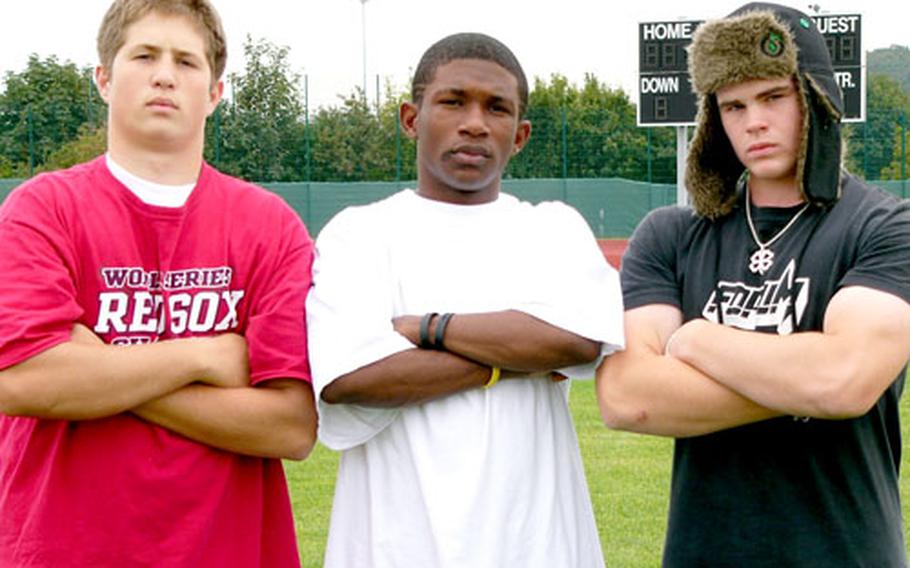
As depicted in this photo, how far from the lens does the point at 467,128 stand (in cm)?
329

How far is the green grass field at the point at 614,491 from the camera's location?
6785 millimetres

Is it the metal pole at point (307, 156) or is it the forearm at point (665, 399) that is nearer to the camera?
the forearm at point (665, 399)

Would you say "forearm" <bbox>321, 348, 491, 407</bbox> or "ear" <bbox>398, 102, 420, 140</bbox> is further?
"ear" <bbox>398, 102, 420, 140</bbox>

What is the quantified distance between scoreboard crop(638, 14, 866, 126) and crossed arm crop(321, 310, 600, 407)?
13.8 metres

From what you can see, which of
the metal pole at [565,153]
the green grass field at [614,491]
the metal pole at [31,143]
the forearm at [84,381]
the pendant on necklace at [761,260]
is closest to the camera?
the forearm at [84,381]

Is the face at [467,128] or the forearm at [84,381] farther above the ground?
the face at [467,128]

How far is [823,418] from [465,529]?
84 centimetres

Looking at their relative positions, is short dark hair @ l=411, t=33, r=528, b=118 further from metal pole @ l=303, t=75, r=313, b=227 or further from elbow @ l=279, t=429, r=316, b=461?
metal pole @ l=303, t=75, r=313, b=227

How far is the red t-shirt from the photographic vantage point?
10.1ft

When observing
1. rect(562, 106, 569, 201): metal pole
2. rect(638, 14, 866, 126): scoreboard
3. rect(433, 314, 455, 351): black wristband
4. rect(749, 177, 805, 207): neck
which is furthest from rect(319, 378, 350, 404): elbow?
rect(562, 106, 569, 201): metal pole

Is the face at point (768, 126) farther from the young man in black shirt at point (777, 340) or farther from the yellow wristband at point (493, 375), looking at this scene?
the yellow wristband at point (493, 375)

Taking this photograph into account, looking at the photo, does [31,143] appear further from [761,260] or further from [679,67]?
[761,260]

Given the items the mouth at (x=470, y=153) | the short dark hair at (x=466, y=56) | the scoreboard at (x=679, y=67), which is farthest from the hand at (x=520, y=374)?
the scoreboard at (x=679, y=67)

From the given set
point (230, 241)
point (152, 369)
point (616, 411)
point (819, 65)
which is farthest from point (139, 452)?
point (819, 65)
